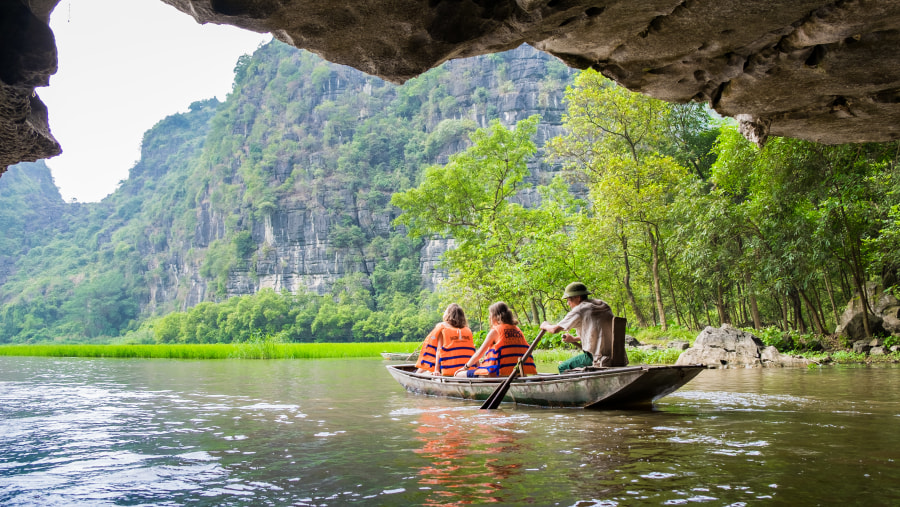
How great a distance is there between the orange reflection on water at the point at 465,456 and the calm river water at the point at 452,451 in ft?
0.06

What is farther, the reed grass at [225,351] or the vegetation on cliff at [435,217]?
the reed grass at [225,351]

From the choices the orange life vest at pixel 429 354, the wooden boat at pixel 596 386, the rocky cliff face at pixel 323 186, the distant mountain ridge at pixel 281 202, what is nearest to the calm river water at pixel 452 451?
the wooden boat at pixel 596 386

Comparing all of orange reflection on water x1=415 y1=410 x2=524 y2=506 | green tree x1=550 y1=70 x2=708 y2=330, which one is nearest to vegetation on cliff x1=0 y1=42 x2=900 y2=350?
green tree x1=550 y1=70 x2=708 y2=330

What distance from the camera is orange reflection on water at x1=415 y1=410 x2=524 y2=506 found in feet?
11.2

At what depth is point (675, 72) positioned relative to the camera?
15.1ft

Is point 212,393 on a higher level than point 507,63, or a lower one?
lower

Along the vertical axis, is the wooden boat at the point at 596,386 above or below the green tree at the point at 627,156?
below

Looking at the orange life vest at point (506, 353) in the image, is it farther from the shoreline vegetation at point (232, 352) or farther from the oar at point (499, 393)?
the shoreline vegetation at point (232, 352)

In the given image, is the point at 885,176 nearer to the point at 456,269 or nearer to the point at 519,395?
the point at 519,395

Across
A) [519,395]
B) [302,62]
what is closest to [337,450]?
[519,395]

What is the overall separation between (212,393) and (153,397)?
2.92 feet

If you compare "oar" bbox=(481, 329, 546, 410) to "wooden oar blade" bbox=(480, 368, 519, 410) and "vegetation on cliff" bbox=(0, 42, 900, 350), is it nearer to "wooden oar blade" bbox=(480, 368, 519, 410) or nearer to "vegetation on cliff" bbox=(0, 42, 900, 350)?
"wooden oar blade" bbox=(480, 368, 519, 410)

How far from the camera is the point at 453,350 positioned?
912 cm

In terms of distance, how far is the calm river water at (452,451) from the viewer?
3.42 m
